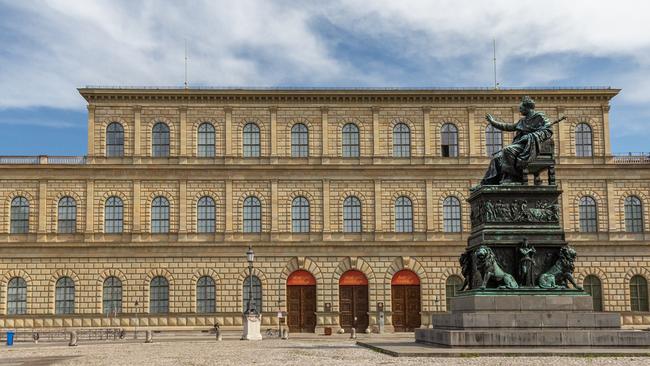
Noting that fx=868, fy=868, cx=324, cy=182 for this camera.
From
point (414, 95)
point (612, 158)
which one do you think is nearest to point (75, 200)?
point (414, 95)

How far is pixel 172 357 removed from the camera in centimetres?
2766

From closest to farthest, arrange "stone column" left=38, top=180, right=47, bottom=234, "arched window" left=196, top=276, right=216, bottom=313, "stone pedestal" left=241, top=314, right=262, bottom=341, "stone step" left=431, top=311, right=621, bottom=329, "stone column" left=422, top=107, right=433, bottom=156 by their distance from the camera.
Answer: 1. "stone step" left=431, top=311, right=621, bottom=329
2. "stone pedestal" left=241, top=314, right=262, bottom=341
3. "arched window" left=196, top=276, right=216, bottom=313
4. "stone column" left=38, top=180, right=47, bottom=234
5. "stone column" left=422, top=107, right=433, bottom=156

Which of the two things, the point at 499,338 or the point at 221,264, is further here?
the point at 221,264

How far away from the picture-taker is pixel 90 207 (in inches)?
2309

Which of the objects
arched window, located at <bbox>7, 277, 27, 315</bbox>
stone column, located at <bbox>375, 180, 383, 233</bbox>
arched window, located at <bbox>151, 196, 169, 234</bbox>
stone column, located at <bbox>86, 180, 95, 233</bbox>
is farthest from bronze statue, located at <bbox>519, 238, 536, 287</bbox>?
arched window, located at <bbox>7, 277, 27, 315</bbox>

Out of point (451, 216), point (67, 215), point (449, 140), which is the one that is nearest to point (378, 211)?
point (451, 216)

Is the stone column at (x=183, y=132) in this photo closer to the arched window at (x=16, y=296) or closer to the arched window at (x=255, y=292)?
the arched window at (x=255, y=292)

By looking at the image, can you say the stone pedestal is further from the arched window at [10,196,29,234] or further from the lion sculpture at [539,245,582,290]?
the lion sculpture at [539,245,582,290]

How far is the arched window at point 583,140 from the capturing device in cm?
6141

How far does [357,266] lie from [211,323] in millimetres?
10496

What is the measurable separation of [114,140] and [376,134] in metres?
18.2

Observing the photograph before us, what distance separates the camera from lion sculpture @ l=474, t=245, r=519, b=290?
24047 millimetres

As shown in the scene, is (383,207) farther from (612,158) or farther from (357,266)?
(612,158)

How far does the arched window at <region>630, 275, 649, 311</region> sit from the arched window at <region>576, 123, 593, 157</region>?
9.27 m
